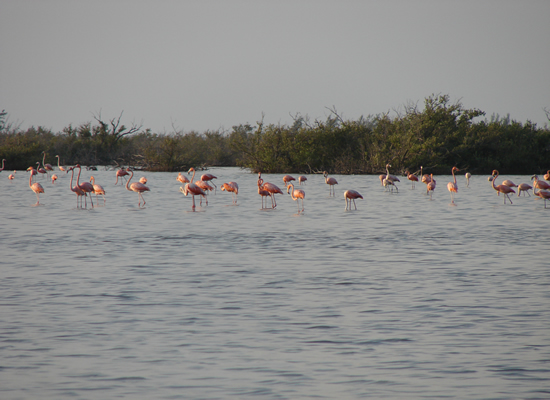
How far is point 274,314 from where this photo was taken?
617 centimetres

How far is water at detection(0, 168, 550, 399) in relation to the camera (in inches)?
172

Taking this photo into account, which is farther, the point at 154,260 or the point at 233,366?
the point at 154,260

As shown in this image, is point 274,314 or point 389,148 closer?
point 274,314

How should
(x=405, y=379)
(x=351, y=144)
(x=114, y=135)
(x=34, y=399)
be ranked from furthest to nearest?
1. (x=114, y=135)
2. (x=351, y=144)
3. (x=405, y=379)
4. (x=34, y=399)

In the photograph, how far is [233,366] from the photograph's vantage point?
466 centimetres

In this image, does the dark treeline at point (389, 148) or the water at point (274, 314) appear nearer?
the water at point (274, 314)

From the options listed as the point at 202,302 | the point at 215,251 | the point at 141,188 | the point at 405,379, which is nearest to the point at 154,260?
the point at 215,251

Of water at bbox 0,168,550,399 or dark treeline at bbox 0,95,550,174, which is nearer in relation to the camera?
water at bbox 0,168,550,399

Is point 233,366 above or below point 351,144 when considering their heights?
below

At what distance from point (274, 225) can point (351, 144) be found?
104ft

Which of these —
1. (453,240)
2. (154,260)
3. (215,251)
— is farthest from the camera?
(453,240)

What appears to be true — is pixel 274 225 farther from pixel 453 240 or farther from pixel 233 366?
pixel 233 366

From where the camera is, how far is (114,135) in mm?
56469

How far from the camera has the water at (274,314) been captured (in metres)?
4.36
